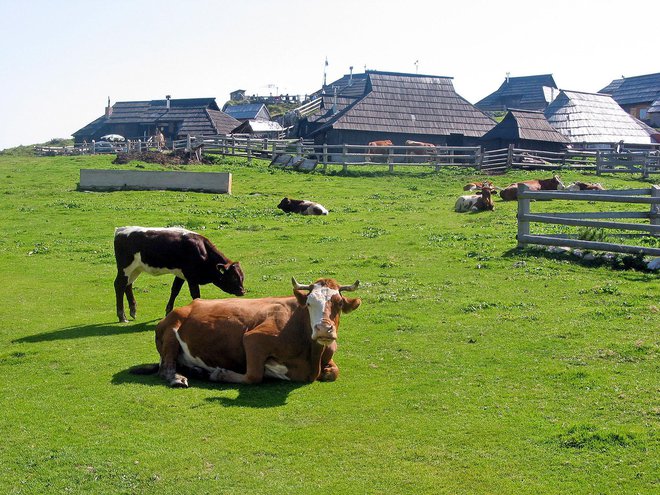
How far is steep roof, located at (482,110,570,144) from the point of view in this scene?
50031mm

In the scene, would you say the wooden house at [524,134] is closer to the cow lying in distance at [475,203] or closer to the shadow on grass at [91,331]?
the cow lying in distance at [475,203]

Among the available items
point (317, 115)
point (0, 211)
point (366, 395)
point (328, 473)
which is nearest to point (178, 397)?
point (366, 395)

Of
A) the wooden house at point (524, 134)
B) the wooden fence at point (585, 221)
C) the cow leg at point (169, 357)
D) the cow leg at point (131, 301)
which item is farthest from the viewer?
the wooden house at point (524, 134)

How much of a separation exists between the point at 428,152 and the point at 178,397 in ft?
124

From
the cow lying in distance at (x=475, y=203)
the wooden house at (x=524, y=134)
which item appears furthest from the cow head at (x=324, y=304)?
the wooden house at (x=524, y=134)

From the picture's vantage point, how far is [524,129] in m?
50.3

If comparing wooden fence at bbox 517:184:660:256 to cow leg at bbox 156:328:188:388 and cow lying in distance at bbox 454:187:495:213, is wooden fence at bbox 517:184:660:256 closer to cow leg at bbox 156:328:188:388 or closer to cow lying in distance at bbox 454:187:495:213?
cow lying in distance at bbox 454:187:495:213

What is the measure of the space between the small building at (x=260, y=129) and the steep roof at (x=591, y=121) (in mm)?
23726

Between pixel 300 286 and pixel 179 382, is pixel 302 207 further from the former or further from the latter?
pixel 179 382

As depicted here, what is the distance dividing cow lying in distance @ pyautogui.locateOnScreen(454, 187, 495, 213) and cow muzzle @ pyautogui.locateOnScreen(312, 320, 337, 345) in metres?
18.6

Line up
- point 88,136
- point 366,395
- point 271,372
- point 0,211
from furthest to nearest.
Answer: point 88,136 → point 0,211 → point 271,372 → point 366,395

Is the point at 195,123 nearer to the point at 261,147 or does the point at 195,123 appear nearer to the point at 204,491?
the point at 261,147

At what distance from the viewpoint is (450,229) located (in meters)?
23.7

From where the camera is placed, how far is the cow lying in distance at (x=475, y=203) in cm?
2780
